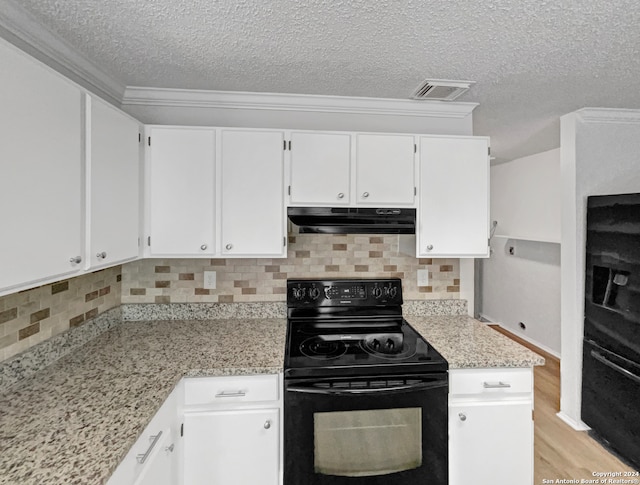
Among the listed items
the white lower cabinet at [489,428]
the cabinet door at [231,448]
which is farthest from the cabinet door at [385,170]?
the cabinet door at [231,448]

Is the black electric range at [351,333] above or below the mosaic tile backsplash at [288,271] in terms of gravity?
below

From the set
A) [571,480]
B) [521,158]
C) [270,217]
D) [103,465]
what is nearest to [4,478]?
[103,465]

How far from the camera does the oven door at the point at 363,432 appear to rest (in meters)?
1.49

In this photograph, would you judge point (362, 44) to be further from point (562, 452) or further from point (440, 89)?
point (562, 452)

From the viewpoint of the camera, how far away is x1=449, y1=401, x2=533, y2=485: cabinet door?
1.58 meters

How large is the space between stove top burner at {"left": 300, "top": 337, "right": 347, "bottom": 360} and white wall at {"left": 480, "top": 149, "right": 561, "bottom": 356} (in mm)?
3050

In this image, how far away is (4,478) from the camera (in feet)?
2.76

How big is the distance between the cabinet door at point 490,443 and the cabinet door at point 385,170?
1.11 meters

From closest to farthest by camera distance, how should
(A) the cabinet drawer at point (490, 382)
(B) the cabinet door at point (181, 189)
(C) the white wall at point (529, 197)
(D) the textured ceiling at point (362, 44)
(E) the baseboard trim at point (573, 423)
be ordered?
(D) the textured ceiling at point (362, 44), (A) the cabinet drawer at point (490, 382), (B) the cabinet door at point (181, 189), (E) the baseboard trim at point (573, 423), (C) the white wall at point (529, 197)

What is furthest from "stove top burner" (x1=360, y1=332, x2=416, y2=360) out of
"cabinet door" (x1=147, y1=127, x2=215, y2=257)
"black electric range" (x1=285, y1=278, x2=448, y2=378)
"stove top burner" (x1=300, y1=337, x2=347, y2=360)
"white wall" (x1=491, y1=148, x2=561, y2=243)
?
"white wall" (x1=491, y1=148, x2=561, y2=243)

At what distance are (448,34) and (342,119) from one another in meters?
0.87

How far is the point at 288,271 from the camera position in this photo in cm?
221

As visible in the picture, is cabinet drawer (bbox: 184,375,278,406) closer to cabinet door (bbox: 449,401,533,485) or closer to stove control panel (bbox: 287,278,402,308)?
stove control panel (bbox: 287,278,402,308)

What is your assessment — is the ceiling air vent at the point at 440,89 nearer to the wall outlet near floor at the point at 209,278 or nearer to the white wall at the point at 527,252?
the wall outlet near floor at the point at 209,278
